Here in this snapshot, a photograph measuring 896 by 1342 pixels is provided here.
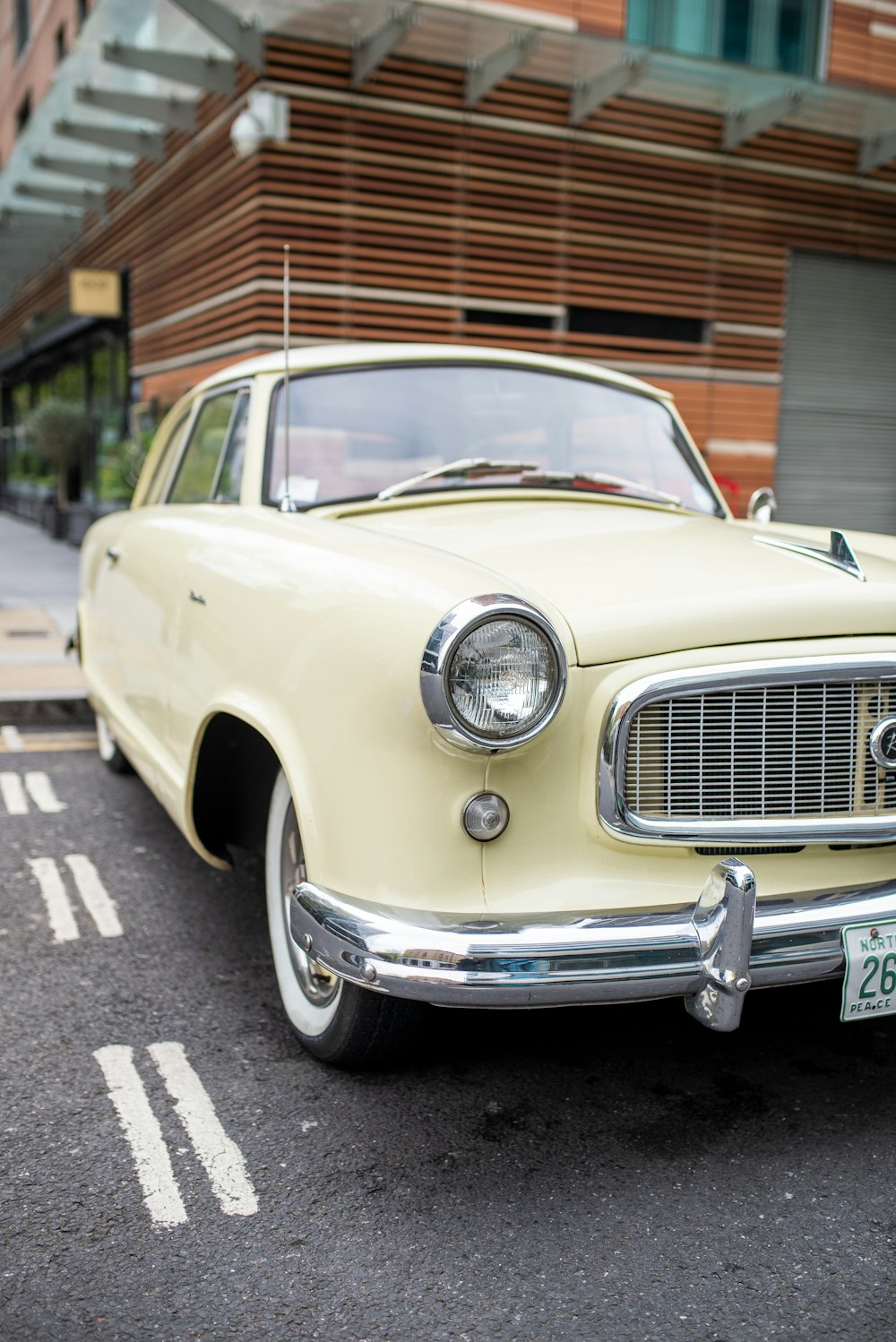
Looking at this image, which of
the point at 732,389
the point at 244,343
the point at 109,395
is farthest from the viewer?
the point at 109,395

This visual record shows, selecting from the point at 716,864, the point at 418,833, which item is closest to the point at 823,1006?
the point at 716,864

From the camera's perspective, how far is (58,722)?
21.1 ft

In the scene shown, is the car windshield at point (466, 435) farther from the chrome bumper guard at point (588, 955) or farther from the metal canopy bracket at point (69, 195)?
the metal canopy bracket at point (69, 195)

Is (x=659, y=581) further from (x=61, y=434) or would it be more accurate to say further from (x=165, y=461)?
(x=61, y=434)

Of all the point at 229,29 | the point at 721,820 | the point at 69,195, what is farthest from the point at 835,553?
the point at 69,195

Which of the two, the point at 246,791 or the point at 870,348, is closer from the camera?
the point at 246,791

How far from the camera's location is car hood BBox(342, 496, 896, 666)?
2291 mm

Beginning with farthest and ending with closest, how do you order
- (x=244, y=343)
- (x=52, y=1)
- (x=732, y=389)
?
(x=52, y=1) → (x=732, y=389) → (x=244, y=343)

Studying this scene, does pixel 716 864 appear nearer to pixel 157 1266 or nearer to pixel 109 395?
pixel 157 1266

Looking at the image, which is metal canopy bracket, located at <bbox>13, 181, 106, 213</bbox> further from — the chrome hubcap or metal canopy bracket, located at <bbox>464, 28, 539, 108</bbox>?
the chrome hubcap

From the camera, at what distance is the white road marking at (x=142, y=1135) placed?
2221 millimetres

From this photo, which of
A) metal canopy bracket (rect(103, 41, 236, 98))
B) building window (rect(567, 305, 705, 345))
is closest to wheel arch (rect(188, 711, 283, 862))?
metal canopy bracket (rect(103, 41, 236, 98))

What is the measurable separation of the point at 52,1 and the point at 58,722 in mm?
18434

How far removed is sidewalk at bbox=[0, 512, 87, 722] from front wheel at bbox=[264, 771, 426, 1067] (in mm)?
3692
